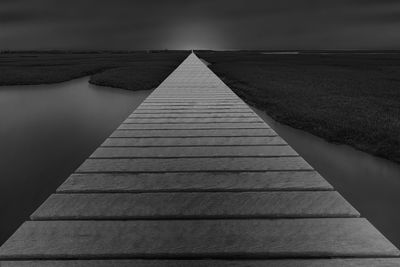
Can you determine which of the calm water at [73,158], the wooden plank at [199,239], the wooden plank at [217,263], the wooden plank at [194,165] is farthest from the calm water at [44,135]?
the wooden plank at [217,263]

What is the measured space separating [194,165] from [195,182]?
42 cm

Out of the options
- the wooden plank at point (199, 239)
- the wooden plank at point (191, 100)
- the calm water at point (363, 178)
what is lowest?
the calm water at point (363, 178)

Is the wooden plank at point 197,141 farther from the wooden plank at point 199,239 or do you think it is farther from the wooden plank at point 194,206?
the wooden plank at point 199,239

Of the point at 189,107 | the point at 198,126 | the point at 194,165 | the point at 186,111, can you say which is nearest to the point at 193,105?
the point at 189,107

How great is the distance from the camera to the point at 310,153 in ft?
19.7

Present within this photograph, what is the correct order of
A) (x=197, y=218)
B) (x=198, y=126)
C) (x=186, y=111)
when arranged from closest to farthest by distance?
(x=197, y=218) < (x=198, y=126) < (x=186, y=111)

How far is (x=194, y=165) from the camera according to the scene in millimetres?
2764

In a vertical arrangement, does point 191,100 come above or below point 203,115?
above

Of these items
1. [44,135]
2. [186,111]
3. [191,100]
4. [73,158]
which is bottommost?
[73,158]

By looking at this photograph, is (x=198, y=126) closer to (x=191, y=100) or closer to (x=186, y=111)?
(x=186, y=111)

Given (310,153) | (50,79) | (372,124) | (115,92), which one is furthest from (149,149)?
(50,79)

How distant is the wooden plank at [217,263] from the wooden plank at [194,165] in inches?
46.7

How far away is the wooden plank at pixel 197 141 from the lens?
346cm

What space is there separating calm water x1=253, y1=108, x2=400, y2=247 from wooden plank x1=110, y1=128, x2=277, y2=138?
1.76 m
